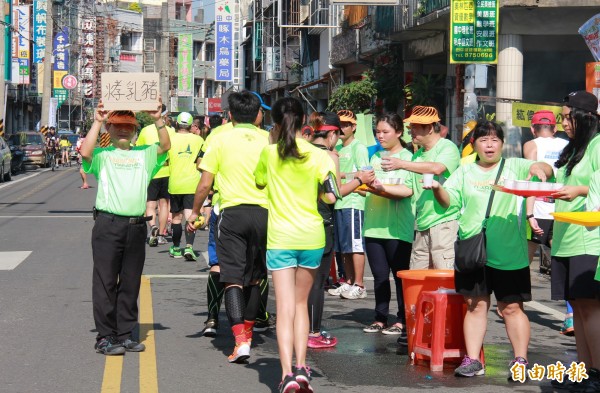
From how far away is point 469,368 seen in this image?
24.3ft

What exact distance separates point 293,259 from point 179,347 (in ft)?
7.08

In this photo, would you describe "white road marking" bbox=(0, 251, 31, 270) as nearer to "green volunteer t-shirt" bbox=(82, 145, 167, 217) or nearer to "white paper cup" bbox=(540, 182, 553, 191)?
"green volunteer t-shirt" bbox=(82, 145, 167, 217)

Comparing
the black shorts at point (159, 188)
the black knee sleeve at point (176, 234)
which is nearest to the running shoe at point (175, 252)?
the black knee sleeve at point (176, 234)

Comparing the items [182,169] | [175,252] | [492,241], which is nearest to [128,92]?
[492,241]

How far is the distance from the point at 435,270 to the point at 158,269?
5945 millimetres

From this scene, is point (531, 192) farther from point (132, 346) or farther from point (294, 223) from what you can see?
point (132, 346)

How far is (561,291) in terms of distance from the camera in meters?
7.22

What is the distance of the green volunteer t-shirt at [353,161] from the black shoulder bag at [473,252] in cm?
342

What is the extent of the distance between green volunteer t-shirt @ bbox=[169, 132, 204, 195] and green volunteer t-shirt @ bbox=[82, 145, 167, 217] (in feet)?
21.5

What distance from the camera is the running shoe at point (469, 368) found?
7.41 metres

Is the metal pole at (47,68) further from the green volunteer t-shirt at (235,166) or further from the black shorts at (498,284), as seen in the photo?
the black shorts at (498,284)

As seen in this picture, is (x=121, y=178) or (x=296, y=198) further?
(x=121, y=178)

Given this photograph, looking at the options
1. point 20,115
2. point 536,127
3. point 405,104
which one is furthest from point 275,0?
point 536,127

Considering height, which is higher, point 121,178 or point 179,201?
point 121,178
